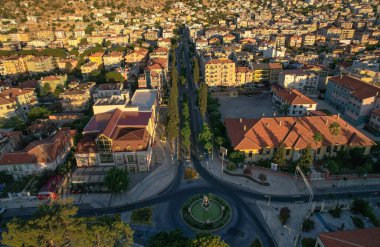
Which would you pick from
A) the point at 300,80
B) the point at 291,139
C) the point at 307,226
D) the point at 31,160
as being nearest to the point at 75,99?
the point at 31,160

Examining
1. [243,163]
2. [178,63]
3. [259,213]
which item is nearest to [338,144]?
[243,163]

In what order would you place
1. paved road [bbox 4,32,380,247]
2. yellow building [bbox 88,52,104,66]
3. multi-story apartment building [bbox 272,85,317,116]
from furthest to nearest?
1. yellow building [bbox 88,52,104,66]
2. multi-story apartment building [bbox 272,85,317,116]
3. paved road [bbox 4,32,380,247]

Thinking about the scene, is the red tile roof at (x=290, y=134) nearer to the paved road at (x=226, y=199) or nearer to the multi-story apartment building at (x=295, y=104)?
the paved road at (x=226, y=199)

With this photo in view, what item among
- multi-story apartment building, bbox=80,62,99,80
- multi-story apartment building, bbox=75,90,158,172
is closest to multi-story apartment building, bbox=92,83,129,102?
multi-story apartment building, bbox=75,90,158,172

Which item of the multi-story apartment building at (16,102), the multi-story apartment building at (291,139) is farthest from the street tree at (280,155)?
the multi-story apartment building at (16,102)

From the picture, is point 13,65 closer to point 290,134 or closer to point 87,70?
point 87,70

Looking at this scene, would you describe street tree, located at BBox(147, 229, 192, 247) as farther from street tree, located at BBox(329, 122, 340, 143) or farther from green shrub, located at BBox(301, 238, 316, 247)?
street tree, located at BBox(329, 122, 340, 143)

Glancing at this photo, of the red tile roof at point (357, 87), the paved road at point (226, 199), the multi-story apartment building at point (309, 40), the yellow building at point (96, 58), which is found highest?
the multi-story apartment building at point (309, 40)
